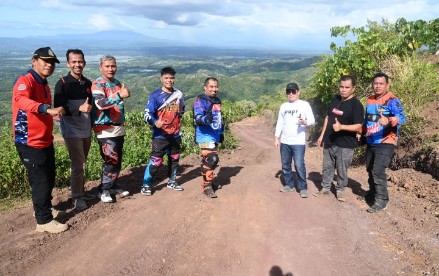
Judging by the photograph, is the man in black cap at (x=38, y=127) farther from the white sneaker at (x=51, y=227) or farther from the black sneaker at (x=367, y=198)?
the black sneaker at (x=367, y=198)

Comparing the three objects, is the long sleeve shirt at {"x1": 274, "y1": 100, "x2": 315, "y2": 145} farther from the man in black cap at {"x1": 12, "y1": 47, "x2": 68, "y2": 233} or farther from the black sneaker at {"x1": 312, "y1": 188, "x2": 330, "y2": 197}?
the man in black cap at {"x1": 12, "y1": 47, "x2": 68, "y2": 233}

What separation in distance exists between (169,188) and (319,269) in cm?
319

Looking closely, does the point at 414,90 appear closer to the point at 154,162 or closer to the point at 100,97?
the point at 154,162

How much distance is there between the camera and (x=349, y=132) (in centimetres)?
514

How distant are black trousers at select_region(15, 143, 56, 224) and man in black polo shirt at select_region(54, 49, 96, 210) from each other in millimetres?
521

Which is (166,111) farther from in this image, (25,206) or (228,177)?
(25,206)

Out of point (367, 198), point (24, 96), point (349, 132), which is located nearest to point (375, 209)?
point (367, 198)

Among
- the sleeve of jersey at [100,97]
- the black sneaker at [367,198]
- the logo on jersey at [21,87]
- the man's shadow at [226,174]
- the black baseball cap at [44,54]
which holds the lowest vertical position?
the man's shadow at [226,174]

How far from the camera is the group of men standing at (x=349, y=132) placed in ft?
15.7

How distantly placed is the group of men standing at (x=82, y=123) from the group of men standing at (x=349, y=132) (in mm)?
1242

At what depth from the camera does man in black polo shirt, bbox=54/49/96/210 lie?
450 cm

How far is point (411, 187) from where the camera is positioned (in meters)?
6.04

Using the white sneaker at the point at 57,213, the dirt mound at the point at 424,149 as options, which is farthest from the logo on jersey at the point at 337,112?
the white sneaker at the point at 57,213

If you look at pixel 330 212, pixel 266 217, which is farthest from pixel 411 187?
pixel 266 217
